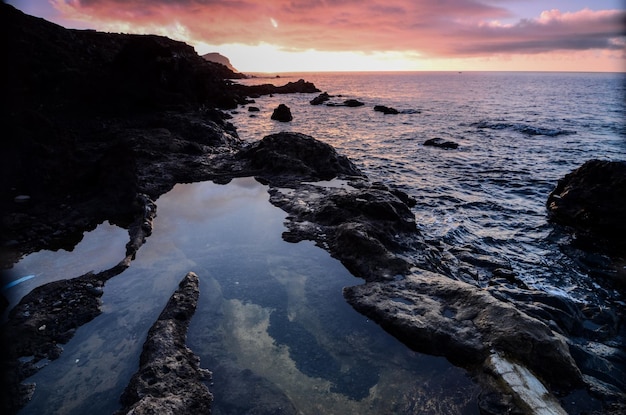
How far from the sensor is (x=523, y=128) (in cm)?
3344

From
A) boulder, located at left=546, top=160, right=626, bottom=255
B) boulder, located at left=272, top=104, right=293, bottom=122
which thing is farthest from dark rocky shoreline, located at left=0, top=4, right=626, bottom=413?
boulder, located at left=272, top=104, right=293, bottom=122

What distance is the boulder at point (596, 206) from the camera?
33.6 feet

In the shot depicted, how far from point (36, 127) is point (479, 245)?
1560cm

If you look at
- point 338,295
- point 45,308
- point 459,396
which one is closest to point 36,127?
point 45,308

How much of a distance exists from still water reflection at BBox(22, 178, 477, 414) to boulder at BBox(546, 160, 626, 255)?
859cm

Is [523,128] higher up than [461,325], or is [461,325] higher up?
[523,128]

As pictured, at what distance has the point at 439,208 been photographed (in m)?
13.4

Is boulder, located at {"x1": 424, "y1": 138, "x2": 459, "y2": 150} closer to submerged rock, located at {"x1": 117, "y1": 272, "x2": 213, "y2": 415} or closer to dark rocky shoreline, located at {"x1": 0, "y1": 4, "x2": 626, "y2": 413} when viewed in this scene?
dark rocky shoreline, located at {"x1": 0, "y1": 4, "x2": 626, "y2": 413}

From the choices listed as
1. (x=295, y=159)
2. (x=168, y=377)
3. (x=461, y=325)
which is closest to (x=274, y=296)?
(x=168, y=377)

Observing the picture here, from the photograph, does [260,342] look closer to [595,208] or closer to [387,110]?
[595,208]

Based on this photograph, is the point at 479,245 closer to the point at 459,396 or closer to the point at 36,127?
the point at 459,396

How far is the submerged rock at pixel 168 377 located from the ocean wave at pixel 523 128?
35.7 metres

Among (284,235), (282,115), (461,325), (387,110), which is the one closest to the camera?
(461,325)

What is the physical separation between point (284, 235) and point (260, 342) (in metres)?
3.96
